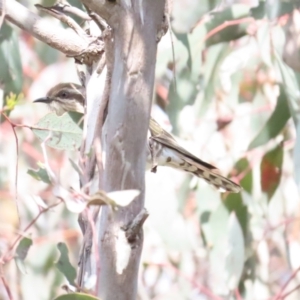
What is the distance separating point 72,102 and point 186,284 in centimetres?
112

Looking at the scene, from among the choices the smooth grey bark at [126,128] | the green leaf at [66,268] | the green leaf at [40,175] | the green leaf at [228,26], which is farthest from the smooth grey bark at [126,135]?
the green leaf at [228,26]

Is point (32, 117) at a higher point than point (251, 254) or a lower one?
higher

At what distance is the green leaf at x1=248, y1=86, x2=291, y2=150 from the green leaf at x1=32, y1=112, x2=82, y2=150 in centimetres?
115

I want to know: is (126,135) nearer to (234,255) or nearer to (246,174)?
(234,255)

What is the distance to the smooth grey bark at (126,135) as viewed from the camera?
1.34 metres

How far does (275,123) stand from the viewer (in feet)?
8.53

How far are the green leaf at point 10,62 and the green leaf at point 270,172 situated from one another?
0.88 metres

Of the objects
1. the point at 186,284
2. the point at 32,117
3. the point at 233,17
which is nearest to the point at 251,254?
the point at 186,284

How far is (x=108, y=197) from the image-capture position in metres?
1.11

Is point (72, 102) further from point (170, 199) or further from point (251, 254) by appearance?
point (251, 254)

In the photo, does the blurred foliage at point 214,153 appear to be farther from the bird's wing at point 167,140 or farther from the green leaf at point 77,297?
the green leaf at point 77,297

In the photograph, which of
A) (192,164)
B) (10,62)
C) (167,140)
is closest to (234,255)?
(192,164)

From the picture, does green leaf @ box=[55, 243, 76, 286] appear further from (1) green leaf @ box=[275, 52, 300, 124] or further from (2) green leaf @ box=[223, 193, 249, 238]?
(2) green leaf @ box=[223, 193, 249, 238]

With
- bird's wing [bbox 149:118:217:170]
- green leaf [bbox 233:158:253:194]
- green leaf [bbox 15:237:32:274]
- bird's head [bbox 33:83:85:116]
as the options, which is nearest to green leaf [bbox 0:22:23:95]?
bird's head [bbox 33:83:85:116]
